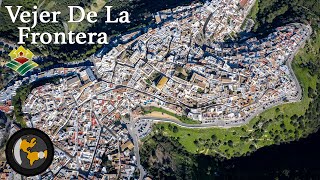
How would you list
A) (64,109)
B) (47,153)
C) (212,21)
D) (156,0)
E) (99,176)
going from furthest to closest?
(156,0), (212,21), (64,109), (99,176), (47,153)

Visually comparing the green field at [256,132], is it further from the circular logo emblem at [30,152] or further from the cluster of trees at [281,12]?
the circular logo emblem at [30,152]

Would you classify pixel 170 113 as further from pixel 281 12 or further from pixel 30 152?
pixel 30 152

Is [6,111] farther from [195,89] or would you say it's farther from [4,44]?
[195,89]

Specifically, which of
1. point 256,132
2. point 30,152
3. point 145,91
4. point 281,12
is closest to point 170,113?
point 145,91

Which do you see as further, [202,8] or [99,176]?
[202,8]

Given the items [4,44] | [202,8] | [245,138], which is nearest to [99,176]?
[245,138]

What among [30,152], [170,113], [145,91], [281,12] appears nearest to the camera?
[30,152]

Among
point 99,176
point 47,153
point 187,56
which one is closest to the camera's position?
point 47,153

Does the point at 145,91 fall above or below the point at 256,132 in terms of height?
above
